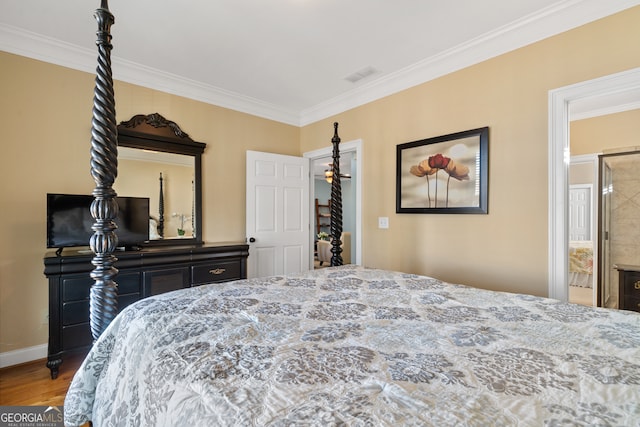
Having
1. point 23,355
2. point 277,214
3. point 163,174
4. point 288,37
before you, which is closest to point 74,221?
point 163,174

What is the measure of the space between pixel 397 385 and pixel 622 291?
11.1 feet

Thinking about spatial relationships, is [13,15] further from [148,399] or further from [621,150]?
[621,150]

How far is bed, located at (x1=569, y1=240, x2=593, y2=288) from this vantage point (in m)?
4.70

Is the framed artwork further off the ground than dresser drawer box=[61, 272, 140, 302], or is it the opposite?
the framed artwork

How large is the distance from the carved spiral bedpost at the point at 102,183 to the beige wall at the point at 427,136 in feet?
5.65

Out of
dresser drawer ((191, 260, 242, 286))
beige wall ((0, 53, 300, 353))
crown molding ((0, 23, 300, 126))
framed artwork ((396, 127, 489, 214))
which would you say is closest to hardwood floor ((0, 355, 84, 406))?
beige wall ((0, 53, 300, 353))

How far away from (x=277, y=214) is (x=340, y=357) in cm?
315

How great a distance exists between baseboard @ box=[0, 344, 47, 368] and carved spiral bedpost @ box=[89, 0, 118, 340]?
1850 millimetres

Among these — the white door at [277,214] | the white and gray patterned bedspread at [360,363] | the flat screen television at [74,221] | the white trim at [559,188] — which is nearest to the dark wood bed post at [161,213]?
the flat screen television at [74,221]

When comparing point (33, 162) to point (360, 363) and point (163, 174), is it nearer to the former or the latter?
point (163, 174)

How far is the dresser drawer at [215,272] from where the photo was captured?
118 inches

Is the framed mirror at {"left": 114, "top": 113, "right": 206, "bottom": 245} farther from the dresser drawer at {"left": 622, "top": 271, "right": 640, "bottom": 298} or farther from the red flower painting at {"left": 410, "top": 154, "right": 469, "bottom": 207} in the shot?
the dresser drawer at {"left": 622, "top": 271, "right": 640, "bottom": 298}

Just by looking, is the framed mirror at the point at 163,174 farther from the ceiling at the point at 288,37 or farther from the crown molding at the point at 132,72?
the ceiling at the point at 288,37

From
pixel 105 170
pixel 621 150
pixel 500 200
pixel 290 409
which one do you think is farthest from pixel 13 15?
pixel 621 150
